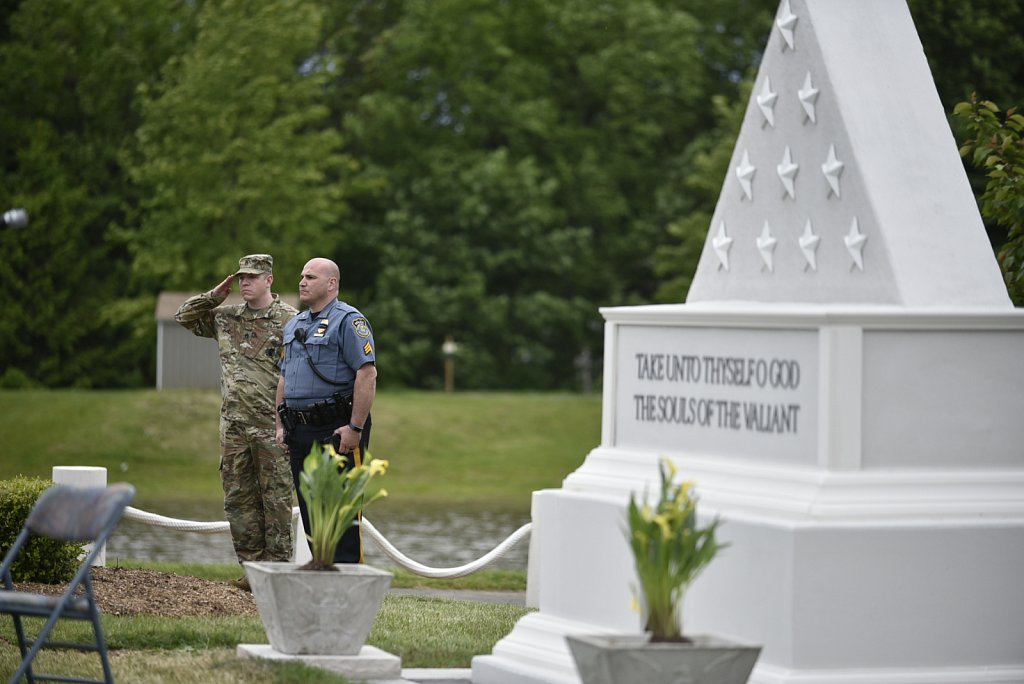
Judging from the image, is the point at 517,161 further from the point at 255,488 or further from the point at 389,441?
the point at 255,488

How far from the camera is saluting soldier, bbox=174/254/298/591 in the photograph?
35.0 feet

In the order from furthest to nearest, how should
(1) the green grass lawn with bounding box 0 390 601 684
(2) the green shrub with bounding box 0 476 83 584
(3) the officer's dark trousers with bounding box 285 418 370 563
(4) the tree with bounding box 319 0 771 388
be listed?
(4) the tree with bounding box 319 0 771 388 → (1) the green grass lawn with bounding box 0 390 601 684 → (2) the green shrub with bounding box 0 476 83 584 → (3) the officer's dark trousers with bounding box 285 418 370 563

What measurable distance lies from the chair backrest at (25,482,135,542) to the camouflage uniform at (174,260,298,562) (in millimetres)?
3410

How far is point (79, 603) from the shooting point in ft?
22.1

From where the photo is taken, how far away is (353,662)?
24.8 feet

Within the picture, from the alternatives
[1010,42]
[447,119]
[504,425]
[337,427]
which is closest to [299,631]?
[337,427]

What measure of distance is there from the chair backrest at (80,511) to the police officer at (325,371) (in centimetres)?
243

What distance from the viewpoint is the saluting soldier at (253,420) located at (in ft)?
35.0

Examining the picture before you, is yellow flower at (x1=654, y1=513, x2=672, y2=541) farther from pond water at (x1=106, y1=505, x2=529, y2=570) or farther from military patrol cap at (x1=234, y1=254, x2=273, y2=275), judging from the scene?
→ pond water at (x1=106, y1=505, x2=529, y2=570)

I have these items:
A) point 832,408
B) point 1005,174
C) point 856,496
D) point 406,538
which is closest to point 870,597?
point 856,496

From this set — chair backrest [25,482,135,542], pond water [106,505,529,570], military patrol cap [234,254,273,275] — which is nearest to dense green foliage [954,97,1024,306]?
military patrol cap [234,254,273,275]

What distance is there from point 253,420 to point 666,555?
5.22m

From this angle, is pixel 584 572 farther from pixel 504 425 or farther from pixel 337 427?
pixel 504 425

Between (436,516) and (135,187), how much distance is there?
20449 millimetres
